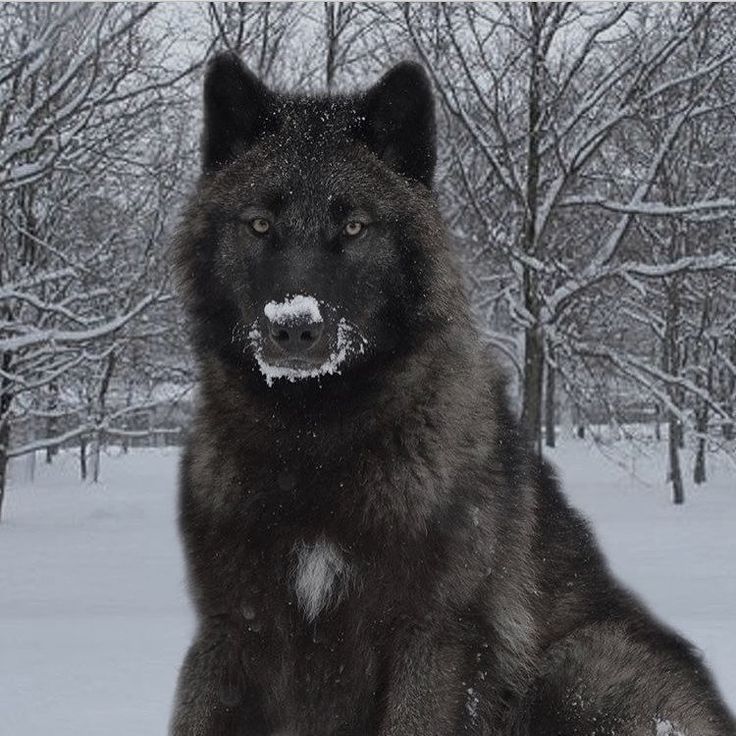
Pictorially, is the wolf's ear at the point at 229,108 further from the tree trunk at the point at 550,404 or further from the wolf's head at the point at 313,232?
the tree trunk at the point at 550,404

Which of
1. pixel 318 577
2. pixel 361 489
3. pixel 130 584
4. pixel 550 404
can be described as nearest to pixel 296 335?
pixel 361 489

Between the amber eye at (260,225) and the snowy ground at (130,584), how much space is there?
3.73 ft

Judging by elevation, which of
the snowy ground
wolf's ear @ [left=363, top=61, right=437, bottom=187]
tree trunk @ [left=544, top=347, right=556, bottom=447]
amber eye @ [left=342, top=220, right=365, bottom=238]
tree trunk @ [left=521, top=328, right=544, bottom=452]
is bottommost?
the snowy ground

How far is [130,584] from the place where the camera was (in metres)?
12.4

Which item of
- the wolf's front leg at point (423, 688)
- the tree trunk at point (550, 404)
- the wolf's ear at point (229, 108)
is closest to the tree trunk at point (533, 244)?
the wolf's ear at point (229, 108)

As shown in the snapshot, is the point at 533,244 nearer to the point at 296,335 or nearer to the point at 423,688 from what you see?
the point at 296,335

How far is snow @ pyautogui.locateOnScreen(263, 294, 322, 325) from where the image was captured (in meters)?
2.89

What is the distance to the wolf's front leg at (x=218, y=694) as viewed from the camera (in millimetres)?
3033

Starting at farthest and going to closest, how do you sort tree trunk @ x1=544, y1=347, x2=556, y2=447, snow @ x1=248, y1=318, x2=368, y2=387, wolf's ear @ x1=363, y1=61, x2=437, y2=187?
tree trunk @ x1=544, y1=347, x2=556, y2=447 < wolf's ear @ x1=363, y1=61, x2=437, y2=187 < snow @ x1=248, y1=318, x2=368, y2=387

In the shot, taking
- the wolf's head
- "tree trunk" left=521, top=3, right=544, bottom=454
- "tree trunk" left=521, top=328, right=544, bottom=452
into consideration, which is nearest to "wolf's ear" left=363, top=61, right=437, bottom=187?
the wolf's head

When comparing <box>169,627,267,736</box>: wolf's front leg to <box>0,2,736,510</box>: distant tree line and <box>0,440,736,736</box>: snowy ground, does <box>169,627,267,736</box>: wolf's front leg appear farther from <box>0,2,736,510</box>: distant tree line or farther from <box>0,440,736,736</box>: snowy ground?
<box>0,2,736,510</box>: distant tree line

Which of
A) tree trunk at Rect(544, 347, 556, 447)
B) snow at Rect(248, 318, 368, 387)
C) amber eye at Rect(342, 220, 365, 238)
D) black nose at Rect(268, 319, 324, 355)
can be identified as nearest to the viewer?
black nose at Rect(268, 319, 324, 355)

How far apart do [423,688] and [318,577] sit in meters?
0.42

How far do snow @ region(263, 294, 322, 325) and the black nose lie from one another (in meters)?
0.01
